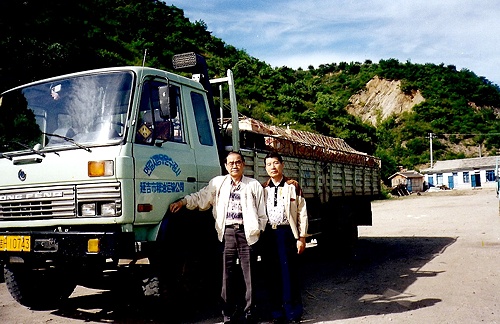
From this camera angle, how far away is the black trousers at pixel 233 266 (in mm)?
4289

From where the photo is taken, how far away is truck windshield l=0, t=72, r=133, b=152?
13.7 feet

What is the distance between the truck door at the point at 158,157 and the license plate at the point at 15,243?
1051mm

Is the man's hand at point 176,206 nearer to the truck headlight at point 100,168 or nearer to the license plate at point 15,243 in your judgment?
the truck headlight at point 100,168

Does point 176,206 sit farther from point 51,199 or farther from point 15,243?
point 15,243

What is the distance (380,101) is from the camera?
91.2 meters

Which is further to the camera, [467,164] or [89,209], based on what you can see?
[467,164]

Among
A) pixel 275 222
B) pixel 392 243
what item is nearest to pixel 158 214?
pixel 275 222

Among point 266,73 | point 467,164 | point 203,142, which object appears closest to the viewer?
point 203,142

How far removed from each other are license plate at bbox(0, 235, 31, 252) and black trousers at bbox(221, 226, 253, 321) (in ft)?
5.98

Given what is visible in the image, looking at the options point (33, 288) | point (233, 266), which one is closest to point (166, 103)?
point (233, 266)

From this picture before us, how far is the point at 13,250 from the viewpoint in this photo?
419cm

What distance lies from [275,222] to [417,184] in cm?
5442

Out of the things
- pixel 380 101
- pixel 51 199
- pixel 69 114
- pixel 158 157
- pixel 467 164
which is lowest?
pixel 51 199

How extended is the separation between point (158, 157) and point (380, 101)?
302ft
